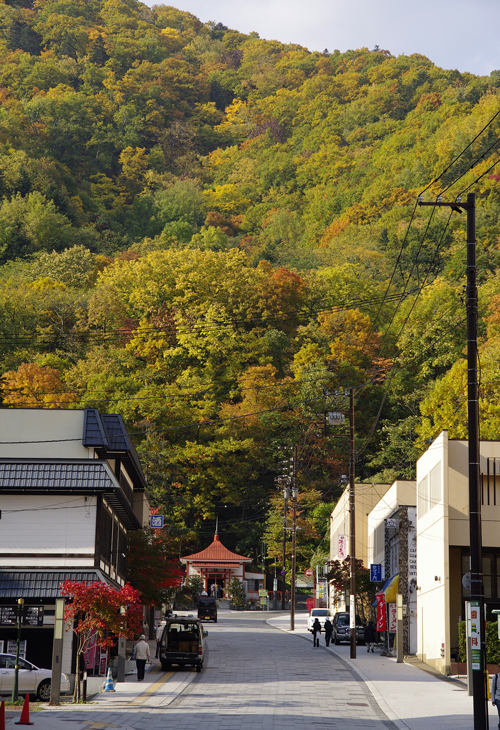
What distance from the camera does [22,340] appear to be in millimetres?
86562

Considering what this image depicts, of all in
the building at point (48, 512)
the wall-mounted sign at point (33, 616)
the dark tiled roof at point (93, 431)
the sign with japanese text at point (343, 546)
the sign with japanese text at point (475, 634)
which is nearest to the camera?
the sign with japanese text at point (475, 634)

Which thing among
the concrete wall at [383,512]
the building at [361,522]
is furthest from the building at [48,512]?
the building at [361,522]

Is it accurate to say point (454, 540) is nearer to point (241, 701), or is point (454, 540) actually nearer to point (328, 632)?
point (241, 701)

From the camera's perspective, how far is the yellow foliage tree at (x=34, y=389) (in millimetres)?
71938

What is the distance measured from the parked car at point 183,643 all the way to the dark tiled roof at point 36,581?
14.1 ft

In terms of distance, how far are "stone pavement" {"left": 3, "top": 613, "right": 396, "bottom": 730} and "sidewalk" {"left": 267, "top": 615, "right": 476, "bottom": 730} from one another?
420 millimetres

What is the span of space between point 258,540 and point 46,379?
2577cm

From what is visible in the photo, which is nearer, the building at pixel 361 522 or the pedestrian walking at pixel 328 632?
the pedestrian walking at pixel 328 632

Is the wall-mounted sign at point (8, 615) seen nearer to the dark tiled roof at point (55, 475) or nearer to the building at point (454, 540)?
the dark tiled roof at point (55, 475)

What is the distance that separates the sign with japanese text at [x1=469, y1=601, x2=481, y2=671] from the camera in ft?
52.1

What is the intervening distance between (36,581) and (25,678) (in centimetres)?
392

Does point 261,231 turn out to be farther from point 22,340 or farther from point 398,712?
point 398,712

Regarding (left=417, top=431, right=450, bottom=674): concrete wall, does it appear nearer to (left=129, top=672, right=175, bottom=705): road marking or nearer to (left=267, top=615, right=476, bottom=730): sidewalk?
(left=267, top=615, right=476, bottom=730): sidewalk

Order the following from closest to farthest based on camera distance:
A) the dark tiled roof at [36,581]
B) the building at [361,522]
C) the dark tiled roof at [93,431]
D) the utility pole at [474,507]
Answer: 1. the utility pole at [474,507]
2. the dark tiled roof at [36,581]
3. the dark tiled roof at [93,431]
4. the building at [361,522]
